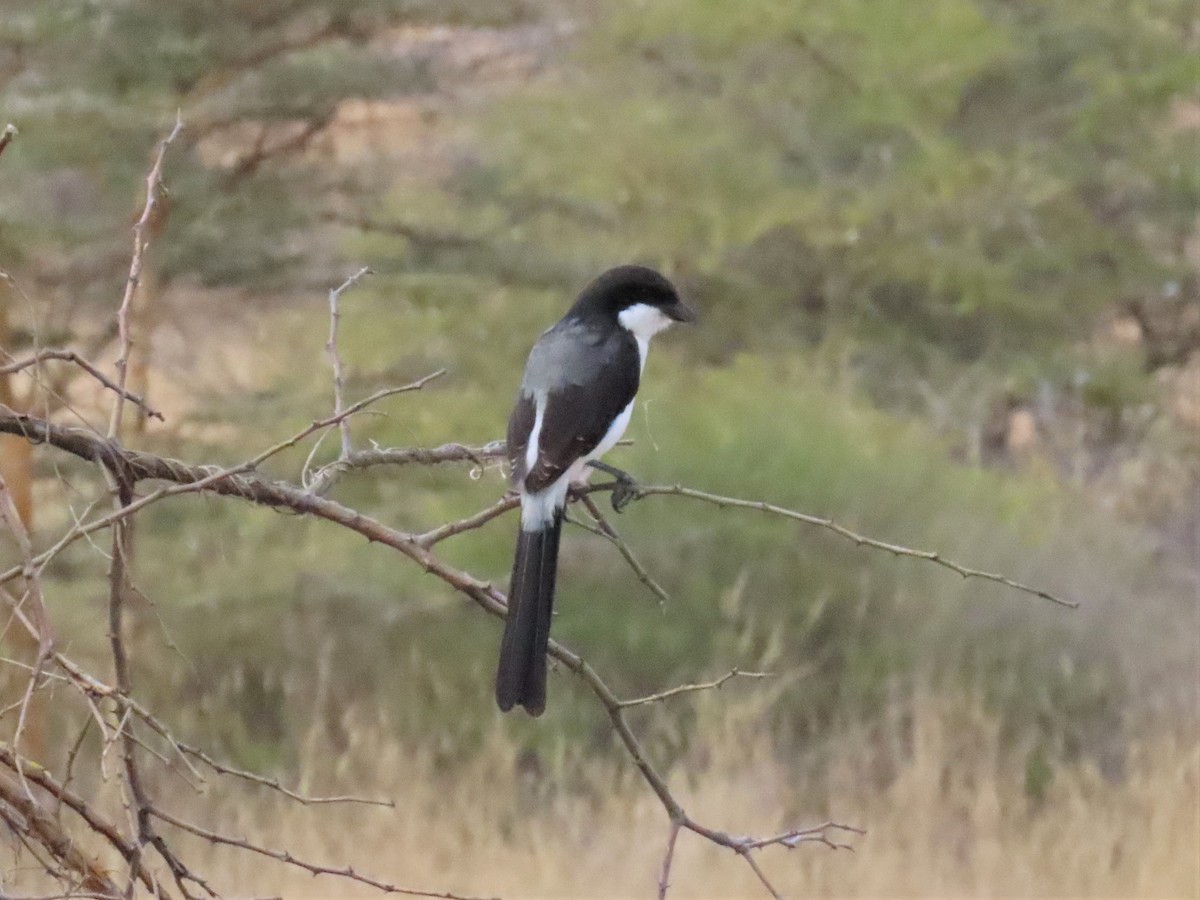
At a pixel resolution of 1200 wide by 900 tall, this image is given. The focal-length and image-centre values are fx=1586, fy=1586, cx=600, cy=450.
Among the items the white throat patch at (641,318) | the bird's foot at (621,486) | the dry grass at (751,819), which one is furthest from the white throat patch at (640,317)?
the dry grass at (751,819)

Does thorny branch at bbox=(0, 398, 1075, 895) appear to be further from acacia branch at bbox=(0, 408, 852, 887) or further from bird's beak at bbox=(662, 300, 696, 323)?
bird's beak at bbox=(662, 300, 696, 323)

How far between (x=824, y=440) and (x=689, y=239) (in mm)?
620

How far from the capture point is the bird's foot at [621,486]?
1.18 m

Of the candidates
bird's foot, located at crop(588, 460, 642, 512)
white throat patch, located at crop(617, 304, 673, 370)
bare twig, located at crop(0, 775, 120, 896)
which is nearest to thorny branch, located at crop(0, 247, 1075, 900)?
bare twig, located at crop(0, 775, 120, 896)

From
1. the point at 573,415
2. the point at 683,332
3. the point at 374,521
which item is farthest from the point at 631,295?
the point at 683,332

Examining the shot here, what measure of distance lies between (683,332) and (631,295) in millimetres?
2262

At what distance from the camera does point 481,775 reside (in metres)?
3.40

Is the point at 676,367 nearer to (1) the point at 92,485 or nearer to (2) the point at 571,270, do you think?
(2) the point at 571,270

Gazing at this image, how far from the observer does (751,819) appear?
323cm

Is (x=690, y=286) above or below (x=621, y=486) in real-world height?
above

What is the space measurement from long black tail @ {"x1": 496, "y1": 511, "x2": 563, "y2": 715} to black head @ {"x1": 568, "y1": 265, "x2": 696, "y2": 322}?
417 millimetres

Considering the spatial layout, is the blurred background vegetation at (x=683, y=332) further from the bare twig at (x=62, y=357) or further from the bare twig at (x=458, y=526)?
the bare twig at (x=62, y=357)

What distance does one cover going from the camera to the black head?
1.46 metres

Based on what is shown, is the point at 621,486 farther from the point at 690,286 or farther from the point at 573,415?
the point at 690,286
